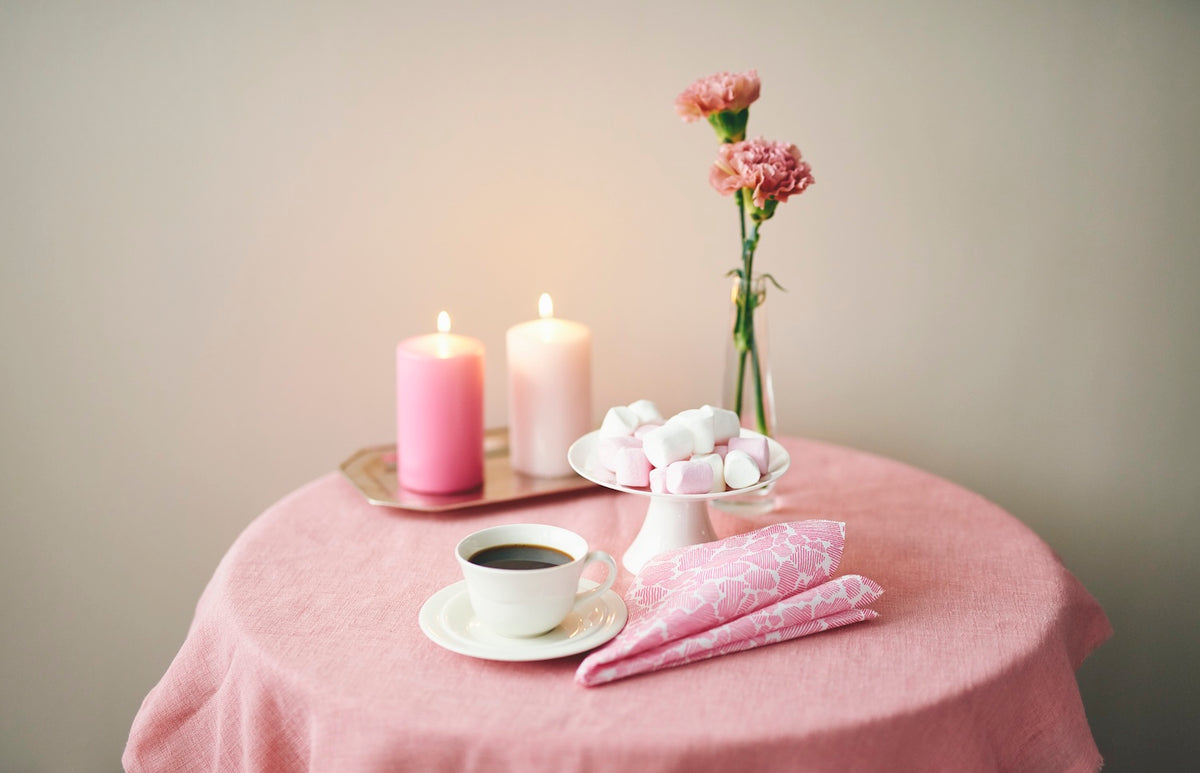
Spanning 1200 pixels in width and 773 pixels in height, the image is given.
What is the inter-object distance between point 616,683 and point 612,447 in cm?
26

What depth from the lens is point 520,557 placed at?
0.81 meters

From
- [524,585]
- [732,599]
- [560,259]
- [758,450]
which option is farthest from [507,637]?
[560,259]

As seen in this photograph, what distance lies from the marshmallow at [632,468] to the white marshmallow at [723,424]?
0.08 m

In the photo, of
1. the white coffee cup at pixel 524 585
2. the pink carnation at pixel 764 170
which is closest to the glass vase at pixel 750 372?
the pink carnation at pixel 764 170

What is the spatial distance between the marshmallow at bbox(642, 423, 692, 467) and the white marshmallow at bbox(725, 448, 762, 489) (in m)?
0.04

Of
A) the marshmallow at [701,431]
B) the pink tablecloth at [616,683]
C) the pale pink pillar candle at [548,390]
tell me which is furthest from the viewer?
the pale pink pillar candle at [548,390]

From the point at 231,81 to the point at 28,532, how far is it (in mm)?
753

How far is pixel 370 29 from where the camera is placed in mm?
1371

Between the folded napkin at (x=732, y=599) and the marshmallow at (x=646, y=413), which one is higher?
the marshmallow at (x=646, y=413)

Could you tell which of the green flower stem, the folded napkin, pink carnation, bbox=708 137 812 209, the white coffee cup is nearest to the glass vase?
the green flower stem

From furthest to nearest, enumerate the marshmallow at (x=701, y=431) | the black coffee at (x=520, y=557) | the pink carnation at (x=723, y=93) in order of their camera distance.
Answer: the pink carnation at (x=723, y=93) < the marshmallow at (x=701, y=431) < the black coffee at (x=520, y=557)

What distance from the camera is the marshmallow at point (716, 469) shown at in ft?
2.88

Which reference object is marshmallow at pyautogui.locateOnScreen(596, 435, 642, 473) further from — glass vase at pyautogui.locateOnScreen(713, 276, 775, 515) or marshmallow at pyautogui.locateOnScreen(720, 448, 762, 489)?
glass vase at pyautogui.locateOnScreen(713, 276, 775, 515)

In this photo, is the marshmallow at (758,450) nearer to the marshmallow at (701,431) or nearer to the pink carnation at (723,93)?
the marshmallow at (701,431)
